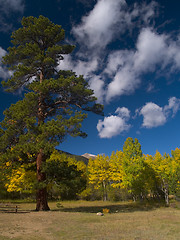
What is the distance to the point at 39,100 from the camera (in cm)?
1738

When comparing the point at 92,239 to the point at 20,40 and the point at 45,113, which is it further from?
the point at 20,40

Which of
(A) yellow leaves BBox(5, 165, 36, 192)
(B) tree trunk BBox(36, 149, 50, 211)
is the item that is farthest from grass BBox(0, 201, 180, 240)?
(A) yellow leaves BBox(5, 165, 36, 192)

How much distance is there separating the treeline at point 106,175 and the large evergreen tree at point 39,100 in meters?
1.33

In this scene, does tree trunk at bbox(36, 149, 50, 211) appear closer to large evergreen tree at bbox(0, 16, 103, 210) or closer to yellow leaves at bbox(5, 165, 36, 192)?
large evergreen tree at bbox(0, 16, 103, 210)

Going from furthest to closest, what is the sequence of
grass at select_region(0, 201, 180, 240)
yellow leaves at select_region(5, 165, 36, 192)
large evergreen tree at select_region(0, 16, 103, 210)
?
yellow leaves at select_region(5, 165, 36, 192)
large evergreen tree at select_region(0, 16, 103, 210)
grass at select_region(0, 201, 180, 240)

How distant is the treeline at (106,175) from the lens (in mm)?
15992

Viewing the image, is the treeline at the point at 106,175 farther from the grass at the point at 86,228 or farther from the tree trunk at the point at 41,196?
the grass at the point at 86,228

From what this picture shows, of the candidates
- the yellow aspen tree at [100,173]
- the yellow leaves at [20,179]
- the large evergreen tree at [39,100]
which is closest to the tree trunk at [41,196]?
the large evergreen tree at [39,100]

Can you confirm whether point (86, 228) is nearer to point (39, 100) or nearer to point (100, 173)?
point (39, 100)

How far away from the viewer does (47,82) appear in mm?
16641

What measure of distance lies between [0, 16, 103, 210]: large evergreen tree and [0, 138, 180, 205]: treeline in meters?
1.33

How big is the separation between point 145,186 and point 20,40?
2923 centimetres

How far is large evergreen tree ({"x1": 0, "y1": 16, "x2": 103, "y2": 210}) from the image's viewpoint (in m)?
14.8

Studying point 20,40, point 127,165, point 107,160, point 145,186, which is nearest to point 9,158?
point 20,40
